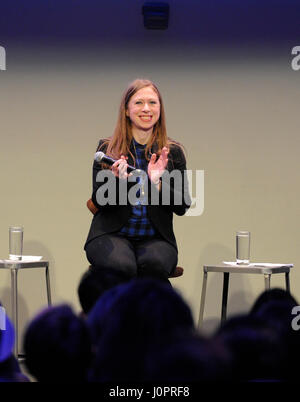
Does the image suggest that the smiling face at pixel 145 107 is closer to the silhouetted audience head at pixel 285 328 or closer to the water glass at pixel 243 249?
the water glass at pixel 243 249

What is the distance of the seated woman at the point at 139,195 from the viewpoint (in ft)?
9.11

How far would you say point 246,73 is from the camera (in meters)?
3.93

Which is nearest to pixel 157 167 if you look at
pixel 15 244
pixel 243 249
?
pixel 243 249

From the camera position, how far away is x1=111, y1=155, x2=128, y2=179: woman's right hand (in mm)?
2633

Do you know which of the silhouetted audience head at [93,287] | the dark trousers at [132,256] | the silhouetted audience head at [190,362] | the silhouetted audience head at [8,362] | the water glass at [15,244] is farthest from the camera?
the water glass at [15,244]

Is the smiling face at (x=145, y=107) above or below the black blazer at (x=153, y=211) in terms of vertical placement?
above

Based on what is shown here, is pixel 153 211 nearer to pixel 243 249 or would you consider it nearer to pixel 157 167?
pixel 157 167

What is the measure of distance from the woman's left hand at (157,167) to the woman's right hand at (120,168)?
0.53ft

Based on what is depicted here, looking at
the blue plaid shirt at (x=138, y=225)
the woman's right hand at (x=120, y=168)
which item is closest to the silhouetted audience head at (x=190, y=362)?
the woman's right hand at (x=120, y=168)

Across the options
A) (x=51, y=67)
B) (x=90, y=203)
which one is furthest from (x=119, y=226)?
(x=51, y=67)

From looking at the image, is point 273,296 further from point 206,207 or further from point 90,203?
point 206,207

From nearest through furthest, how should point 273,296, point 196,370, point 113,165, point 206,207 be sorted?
point 196,370, point 273,296, point 113,165, point 206,207
